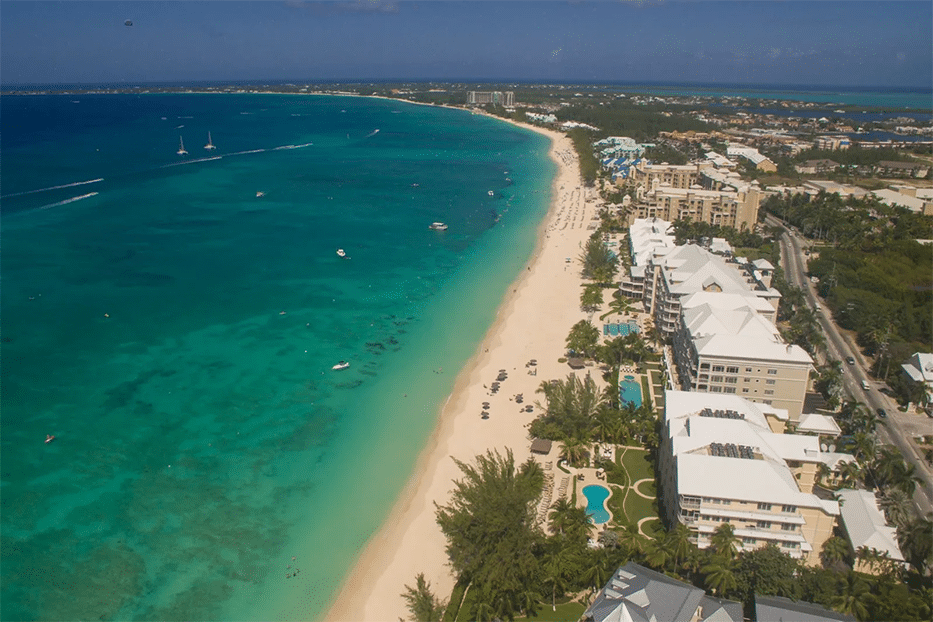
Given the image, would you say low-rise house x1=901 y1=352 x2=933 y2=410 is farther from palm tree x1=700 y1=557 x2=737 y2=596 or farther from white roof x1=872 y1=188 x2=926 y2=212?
white roof x1=872 y1=188 x2=926 y2=212

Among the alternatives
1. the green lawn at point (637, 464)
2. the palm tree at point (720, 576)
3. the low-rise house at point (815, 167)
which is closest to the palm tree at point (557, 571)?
the palm tree at point (720, 576)

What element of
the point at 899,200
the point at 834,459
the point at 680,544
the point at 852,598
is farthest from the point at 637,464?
the point at 899,200

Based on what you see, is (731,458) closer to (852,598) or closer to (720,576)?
(720,576)

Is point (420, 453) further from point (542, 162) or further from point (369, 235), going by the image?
point (542, 162)

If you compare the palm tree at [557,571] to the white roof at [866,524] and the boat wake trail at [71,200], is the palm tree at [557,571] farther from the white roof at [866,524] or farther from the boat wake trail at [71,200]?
the boat wake trail at [71,200]

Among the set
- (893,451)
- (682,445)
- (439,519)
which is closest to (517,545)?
(439,519)
